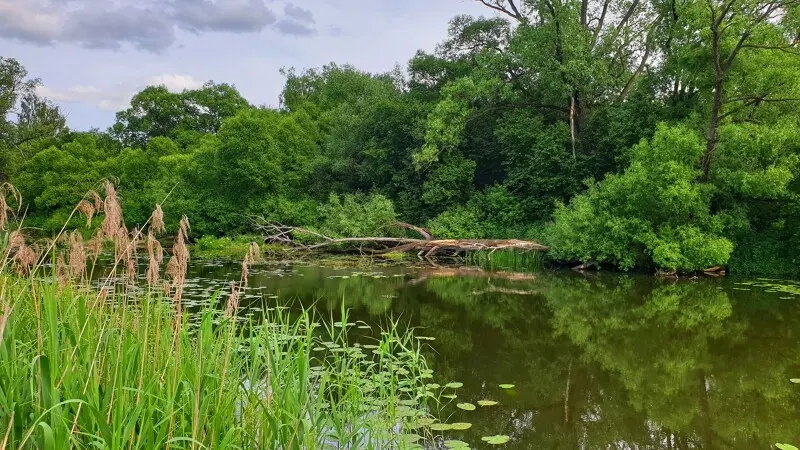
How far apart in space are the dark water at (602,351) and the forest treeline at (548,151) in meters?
2.78

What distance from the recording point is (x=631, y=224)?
16906 mm

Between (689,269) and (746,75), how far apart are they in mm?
6368

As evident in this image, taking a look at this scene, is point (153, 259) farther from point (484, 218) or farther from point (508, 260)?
point (484, 218)

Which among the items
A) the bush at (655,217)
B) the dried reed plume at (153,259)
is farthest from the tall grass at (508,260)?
the dried reed plume at (153,259)

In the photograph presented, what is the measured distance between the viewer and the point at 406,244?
2178 centimetres

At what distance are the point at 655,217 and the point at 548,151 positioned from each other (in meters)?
6.36

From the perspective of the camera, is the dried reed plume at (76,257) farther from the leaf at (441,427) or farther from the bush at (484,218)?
the bush at (484,218)

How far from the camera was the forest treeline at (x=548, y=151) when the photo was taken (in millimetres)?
16391

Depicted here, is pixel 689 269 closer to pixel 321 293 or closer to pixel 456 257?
pixel 456 257

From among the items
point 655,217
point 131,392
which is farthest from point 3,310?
point 655,217

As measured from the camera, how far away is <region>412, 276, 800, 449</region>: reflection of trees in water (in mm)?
5234

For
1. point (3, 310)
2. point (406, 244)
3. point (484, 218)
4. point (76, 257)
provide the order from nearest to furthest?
point (3, 310), point (76, 257), point (406, 244), point (484, 218)

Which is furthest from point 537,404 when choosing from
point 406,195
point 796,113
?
point 406,195

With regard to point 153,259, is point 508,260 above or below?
below
